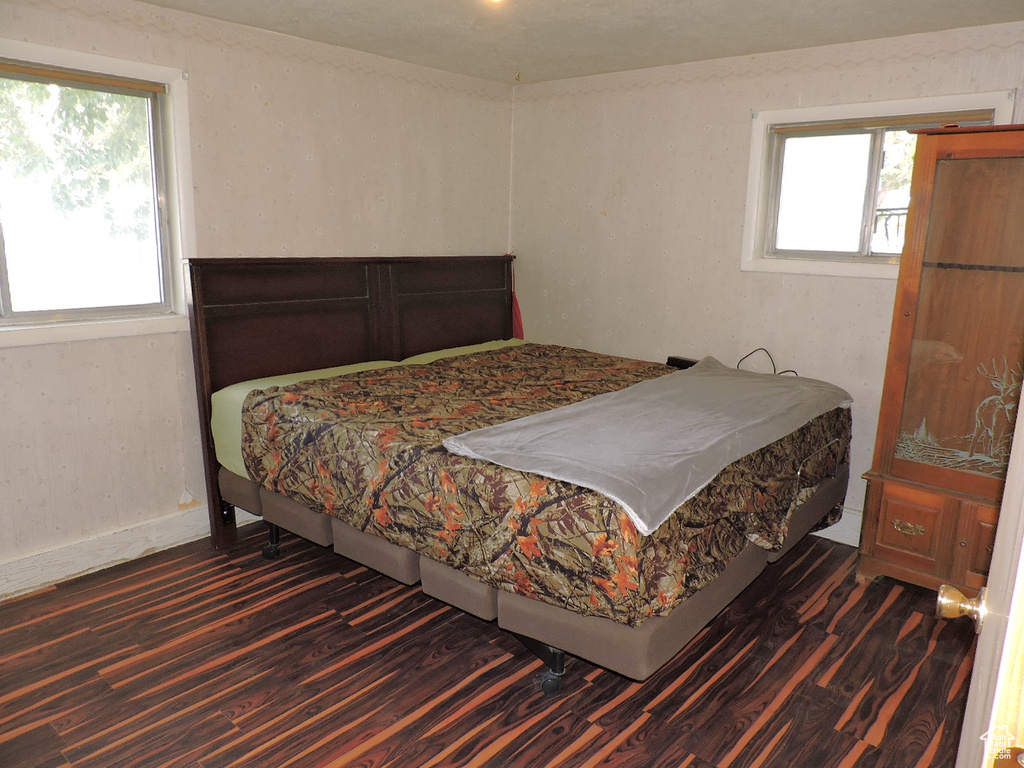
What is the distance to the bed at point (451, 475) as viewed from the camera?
2.11m

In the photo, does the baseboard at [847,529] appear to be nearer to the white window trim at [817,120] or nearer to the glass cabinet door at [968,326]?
the glass cabinet door at [968,326]

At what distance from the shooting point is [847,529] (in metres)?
3.67

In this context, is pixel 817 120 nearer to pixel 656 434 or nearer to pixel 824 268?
pixel 824 268

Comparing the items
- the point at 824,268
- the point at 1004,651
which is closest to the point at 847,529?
the point at 824,268

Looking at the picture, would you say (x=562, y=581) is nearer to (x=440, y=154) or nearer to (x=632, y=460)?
(x=632, y=460)

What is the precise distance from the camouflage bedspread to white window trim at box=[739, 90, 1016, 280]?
0.77 m

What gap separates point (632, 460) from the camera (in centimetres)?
227

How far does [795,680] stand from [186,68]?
359cm

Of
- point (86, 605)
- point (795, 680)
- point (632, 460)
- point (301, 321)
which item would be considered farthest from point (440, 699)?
point (301, 321)

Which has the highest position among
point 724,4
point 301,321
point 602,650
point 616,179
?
point 724,4

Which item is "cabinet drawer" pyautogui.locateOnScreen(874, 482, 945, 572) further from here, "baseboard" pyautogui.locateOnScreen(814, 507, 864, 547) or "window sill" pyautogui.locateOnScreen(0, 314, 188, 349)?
"window sill" pyautogui.locateOnScreen(0, 314, 188, 349)

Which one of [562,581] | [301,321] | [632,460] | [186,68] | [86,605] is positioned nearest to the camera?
[562,581]

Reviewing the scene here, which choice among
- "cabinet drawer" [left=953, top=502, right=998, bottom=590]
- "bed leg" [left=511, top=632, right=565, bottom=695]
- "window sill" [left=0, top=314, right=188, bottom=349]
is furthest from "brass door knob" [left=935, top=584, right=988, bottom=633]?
"window sill" [left=0, top=314, right=188, bottom=349]

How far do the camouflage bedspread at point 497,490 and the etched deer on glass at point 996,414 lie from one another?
22.7 inches
